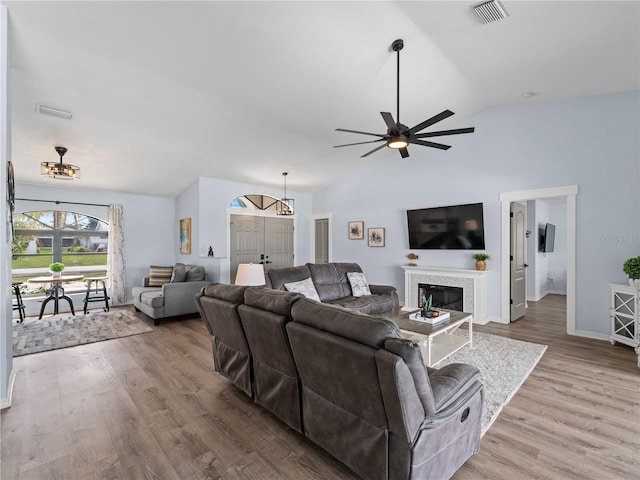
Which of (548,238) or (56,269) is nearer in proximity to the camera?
(56,269)

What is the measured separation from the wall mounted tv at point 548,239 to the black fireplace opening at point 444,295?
350 cm

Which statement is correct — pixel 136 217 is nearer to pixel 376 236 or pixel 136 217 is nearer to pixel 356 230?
pixel 356 230

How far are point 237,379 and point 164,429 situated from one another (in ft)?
2.13

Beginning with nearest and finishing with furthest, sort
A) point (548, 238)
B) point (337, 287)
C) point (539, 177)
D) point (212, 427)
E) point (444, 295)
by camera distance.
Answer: point (212, 427) → point (539, 177) → point (337, 287) → point (444, 295) → point (548, 238)

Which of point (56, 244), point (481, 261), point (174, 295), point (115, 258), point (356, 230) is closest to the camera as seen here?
point (481, 261)

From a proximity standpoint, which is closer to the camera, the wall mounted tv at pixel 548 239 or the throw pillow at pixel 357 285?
the throw pillow at pixel 357 285

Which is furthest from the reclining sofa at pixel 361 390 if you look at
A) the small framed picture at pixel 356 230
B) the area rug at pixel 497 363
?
the small framed picture at pixel 356 230

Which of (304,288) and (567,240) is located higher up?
(567,240)

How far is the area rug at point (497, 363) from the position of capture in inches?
104

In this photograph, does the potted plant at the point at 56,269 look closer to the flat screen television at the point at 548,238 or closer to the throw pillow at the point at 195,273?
the throw pillow at the point at 195,273

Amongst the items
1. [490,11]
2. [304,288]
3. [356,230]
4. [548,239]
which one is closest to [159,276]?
[304,288]

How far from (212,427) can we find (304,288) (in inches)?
93.9

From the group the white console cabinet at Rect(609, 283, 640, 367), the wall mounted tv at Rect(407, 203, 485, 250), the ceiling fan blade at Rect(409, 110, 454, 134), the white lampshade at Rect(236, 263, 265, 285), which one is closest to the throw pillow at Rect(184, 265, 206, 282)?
the white lampshade at Rect(236, 263, 265, 285)

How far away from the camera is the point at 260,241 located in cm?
745
